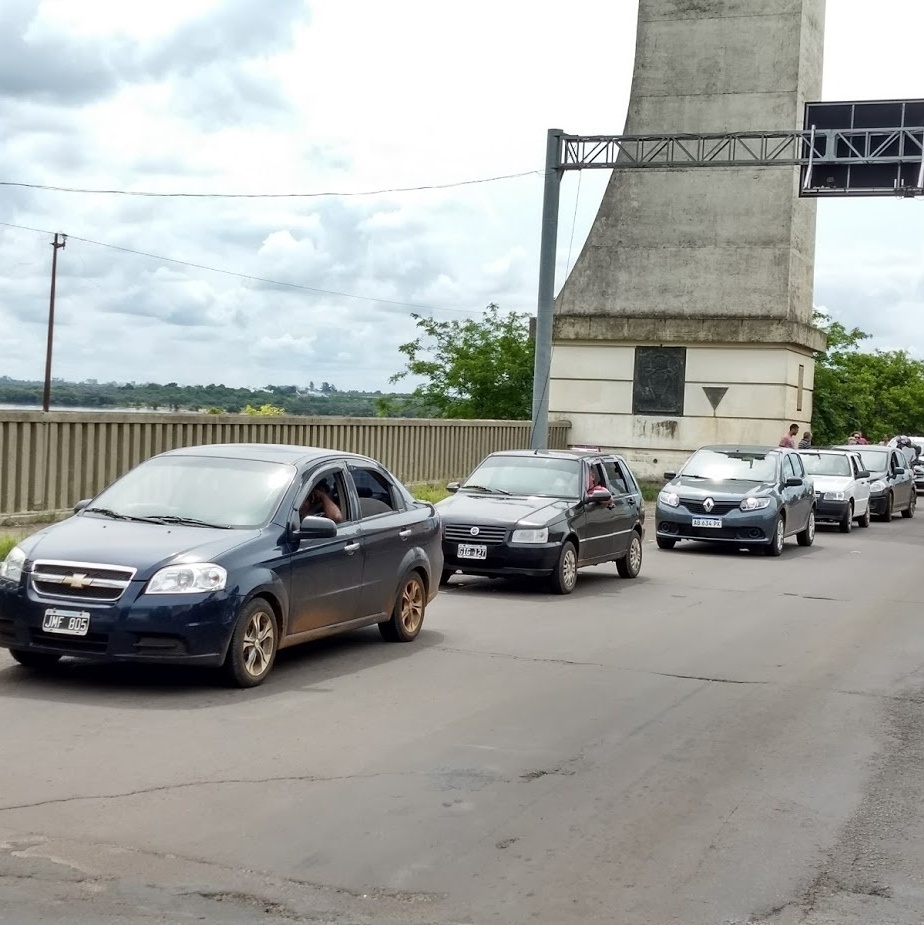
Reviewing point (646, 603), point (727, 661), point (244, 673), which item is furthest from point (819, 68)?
point (244, 673)

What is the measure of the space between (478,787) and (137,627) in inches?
112

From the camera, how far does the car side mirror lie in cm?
1038

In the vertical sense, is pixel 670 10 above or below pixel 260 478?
above

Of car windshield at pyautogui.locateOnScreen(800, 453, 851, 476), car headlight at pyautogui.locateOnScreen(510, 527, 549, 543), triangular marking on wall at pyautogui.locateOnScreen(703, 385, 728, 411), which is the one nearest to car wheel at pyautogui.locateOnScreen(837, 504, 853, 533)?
car windshield at pyautogui.locateOnScreen(800, 453, 851, 476)

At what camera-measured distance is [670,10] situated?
39844 mm

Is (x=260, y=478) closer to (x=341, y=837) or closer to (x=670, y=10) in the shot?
(x=341, y=837)

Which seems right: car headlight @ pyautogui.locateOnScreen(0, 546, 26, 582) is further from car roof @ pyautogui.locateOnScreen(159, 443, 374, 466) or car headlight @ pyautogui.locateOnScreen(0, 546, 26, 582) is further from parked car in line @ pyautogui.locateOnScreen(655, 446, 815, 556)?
parked car in line @ pyautogui.locateOnScreen(655, 446, 815, 556)

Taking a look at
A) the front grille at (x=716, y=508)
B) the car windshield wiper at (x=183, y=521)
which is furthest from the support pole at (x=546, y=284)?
the car windshield wiper at (x=183, y=521)

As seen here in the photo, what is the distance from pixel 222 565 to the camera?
376 inches

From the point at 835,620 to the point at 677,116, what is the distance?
87.8ft

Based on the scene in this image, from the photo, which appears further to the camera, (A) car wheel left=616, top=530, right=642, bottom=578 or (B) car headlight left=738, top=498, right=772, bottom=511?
(B) car headlight left=738, top=498, right=772, bottom=511

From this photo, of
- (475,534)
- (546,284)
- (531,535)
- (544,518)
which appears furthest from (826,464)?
(475,534)

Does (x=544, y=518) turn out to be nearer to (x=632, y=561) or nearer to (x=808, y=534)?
(x=632, y=561)

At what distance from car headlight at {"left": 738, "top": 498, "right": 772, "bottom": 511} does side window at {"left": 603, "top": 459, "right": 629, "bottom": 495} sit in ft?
14.7
